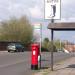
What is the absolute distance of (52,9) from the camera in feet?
65.9

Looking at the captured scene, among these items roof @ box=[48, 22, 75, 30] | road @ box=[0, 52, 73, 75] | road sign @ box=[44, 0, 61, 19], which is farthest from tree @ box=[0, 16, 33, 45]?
roof @ box=[48, 22, 75, 30]

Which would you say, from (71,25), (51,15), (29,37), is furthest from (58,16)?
(29,37)

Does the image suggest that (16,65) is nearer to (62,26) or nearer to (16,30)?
(62,26)

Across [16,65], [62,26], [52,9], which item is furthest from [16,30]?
[62,26]

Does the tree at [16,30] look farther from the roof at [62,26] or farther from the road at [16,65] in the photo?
the roof at [62,26]

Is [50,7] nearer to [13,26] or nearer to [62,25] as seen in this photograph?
[62,25]

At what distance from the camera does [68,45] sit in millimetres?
138000

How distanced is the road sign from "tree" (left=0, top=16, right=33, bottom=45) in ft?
233

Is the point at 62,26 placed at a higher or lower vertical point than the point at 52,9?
lower

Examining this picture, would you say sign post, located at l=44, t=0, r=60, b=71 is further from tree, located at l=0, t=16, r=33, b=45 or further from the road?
tree, located at l=0, t=16, r=33, b=45

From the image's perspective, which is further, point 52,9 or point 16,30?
point 16,30

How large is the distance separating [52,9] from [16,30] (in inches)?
2968

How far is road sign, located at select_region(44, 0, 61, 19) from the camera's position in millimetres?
20000

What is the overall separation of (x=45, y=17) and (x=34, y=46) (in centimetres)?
210
